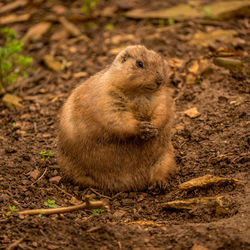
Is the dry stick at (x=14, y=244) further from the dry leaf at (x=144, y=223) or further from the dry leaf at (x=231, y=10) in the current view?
the dry leaf at (x=231, y=10)

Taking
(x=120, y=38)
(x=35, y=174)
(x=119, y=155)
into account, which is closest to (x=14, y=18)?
(x=120, y=38)

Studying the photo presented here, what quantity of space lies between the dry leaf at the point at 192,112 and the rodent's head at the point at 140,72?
1.42 metres

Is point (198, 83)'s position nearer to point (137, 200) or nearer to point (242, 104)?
point (242, 104)

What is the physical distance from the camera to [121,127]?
15.0 ft

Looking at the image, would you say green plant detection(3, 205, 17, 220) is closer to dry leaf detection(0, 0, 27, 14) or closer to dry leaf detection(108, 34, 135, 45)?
dry leaf detection(108, 34, 135, 45)

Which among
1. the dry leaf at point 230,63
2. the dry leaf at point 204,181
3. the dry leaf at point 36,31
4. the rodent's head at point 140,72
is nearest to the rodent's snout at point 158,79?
the rodent's head at point 140,72

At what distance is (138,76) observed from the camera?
4477 millimetres

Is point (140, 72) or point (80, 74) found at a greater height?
point (140, 72)

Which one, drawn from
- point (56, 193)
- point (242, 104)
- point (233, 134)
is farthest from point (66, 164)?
point (242, 104)

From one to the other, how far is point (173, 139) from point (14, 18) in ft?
18.7

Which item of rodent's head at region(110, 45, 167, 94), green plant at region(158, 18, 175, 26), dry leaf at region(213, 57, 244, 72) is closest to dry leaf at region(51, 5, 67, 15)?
green plant at region(158, 18, 175, 26)

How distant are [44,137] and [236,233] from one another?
3.37 meters

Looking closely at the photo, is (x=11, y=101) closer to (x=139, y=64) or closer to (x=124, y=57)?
(x=124, y=57)

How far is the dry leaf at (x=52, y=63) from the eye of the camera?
7.59 m
